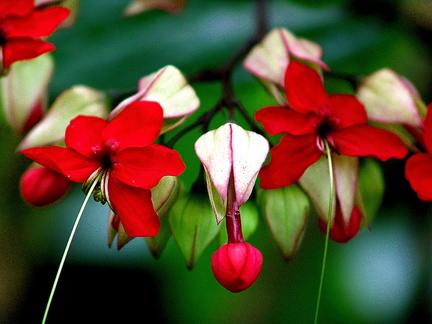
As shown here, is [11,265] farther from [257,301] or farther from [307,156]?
[307,156]

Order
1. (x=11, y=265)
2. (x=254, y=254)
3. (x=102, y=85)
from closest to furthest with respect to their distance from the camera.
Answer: (x=254, y=254)
(x=102, y=85)
(x=11, y=265)

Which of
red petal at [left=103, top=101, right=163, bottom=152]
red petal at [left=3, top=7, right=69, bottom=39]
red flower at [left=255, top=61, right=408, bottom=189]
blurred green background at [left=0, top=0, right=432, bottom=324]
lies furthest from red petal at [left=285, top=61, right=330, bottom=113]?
blurred green background at [left=0, top=0, right=432, bottom=324]

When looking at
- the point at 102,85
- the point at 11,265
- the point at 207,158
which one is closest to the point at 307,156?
the point at 207,158

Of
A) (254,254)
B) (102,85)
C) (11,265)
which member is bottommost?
(11,265)

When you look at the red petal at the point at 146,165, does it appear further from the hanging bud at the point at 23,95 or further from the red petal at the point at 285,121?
the hanging bud at the point at 23,95

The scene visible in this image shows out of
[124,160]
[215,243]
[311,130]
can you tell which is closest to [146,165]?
[124,160]

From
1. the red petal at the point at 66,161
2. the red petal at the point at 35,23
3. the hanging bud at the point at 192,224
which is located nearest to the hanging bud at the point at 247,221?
the hanging bud at the point at 192,224
